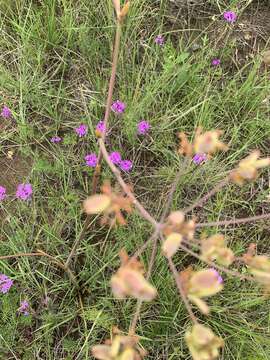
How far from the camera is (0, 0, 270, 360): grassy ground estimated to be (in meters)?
1.93

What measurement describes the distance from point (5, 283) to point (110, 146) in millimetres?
709

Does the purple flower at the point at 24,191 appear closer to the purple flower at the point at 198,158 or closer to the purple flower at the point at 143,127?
the purple flower at the point at 143,127

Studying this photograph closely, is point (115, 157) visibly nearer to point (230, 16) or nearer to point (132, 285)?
point (230, 16)

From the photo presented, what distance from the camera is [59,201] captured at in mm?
2055

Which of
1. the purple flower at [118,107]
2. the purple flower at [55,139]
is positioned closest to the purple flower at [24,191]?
the purple flower at [55,139]

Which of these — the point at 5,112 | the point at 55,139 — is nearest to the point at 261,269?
the point at 55,139

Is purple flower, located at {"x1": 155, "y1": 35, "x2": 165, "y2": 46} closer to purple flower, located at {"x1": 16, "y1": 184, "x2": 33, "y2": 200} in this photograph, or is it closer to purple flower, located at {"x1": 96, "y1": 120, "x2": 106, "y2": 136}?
purple flower, located at {"x1": 96, "y1": 120, "x2": 106, "y2": 136}

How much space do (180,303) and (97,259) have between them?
1.20 feet

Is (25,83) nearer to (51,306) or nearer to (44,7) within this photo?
(44,7)

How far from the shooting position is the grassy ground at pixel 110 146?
1.93m

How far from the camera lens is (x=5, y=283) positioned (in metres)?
1.88

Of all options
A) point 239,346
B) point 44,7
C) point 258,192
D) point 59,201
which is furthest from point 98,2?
point 239,346

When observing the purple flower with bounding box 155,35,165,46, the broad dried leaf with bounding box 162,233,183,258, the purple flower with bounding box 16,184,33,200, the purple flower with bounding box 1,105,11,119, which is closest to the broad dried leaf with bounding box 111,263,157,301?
the broad dried leaf with bounding box 162,233,183,258

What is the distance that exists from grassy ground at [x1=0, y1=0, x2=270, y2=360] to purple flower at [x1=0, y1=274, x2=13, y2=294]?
5 cm
